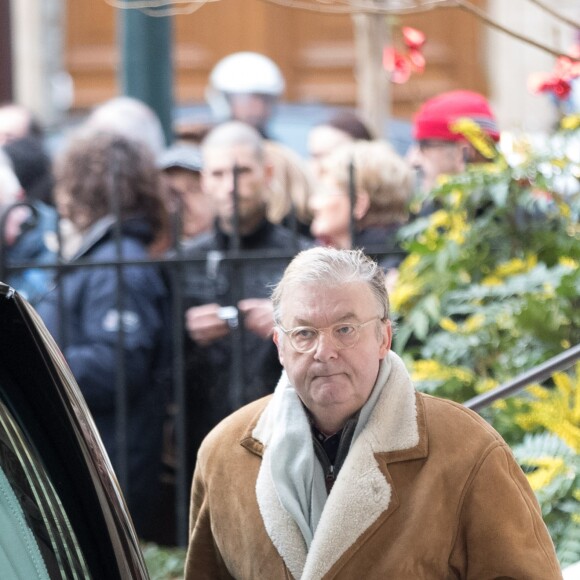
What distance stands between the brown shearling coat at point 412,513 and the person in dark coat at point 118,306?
261 centimetres

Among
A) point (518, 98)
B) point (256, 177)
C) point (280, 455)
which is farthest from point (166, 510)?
point (518, 98)

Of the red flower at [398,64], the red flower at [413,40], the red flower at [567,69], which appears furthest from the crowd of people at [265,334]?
the red flower at [567,69]

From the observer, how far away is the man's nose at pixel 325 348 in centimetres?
272

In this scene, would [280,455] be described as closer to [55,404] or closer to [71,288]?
[55,404]

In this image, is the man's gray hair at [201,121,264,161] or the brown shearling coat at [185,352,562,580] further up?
the man's gray hair at [201,121,264,161]

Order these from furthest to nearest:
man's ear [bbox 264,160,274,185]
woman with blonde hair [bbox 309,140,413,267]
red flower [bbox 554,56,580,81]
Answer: man's ear [bbox 264,160,274,185] < woman with blonde hair [bbox 309,140,413,267] < red flower [bbox 554,56,580,81]

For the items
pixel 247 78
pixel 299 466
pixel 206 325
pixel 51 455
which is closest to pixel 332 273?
pixel 299 466

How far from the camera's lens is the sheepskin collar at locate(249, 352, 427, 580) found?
271 centimetres

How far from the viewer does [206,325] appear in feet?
18.1

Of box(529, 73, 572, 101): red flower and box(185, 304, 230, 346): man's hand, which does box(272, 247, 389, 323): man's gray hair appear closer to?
box(529, 73, 572, 101): red flower

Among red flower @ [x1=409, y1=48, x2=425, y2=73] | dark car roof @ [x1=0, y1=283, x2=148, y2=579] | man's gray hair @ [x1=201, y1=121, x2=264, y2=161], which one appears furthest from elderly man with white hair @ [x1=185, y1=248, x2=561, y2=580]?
man's gray hair @ [x1=201, y1=121, x2=264, y2=161]

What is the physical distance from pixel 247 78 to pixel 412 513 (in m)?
6.53

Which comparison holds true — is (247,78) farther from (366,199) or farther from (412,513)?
(412,513)

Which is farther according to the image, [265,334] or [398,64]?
[398,64]
